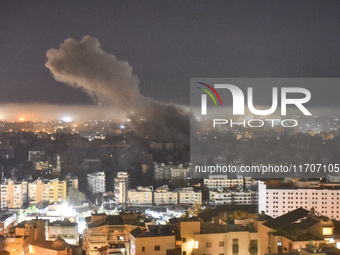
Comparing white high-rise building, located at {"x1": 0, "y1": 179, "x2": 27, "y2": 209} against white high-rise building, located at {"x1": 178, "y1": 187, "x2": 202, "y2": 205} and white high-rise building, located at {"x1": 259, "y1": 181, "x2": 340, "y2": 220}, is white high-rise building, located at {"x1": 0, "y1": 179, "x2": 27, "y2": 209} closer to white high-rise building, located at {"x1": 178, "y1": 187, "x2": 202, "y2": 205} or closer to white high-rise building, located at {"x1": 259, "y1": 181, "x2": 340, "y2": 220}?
white high-rise building, located at {"x1": 178, "y1": 187, "x2": 202, "y2": 205}

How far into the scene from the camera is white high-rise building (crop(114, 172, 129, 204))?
6.66 metres

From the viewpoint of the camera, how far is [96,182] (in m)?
7.11

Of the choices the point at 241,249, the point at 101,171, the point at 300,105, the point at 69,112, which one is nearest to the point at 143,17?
the point at 300,105

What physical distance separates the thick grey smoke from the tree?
51.2 inches

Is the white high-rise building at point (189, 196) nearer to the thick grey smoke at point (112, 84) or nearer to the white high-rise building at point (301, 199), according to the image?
the thick grey smoke at point (112, 84)

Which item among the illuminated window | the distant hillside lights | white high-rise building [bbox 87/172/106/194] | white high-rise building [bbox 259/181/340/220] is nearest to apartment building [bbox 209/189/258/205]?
white high-rise building [bbox 259/181/340/220]

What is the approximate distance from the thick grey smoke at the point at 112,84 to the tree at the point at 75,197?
1.30 m

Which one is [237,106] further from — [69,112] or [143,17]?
[69,112]

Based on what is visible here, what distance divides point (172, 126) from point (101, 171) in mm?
1803

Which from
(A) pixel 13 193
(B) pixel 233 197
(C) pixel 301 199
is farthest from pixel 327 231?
(A) pixel 13 193

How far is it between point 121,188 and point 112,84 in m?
1.78

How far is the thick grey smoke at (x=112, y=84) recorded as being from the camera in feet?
17.0

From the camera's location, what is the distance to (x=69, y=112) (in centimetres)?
624

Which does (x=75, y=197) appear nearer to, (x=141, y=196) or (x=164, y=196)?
(x=141, y=196)
